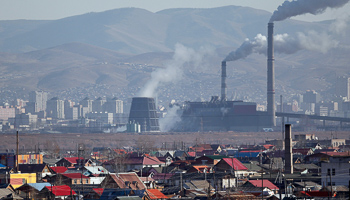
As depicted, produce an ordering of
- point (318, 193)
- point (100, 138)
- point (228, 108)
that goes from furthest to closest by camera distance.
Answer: point (228, 108)
point (100, 138)
point (318, 193)

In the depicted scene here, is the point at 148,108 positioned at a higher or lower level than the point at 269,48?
lower

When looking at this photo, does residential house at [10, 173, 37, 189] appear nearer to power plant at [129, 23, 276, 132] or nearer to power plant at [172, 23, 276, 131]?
power plant at [129, 23, 276, 132]

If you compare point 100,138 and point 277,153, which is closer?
point 277,153

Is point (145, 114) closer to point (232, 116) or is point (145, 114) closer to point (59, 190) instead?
point (232, 116)

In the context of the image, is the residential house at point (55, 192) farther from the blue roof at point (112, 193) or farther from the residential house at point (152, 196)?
the residential house at point (152, 196)

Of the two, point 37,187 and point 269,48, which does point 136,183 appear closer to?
point 37,187

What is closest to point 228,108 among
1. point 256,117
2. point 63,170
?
point 256,117

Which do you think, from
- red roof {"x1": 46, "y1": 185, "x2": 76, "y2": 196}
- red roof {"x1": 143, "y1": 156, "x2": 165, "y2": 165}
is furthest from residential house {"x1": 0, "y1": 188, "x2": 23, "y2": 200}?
red roof {"x1": 143, "y1": 156, "x2": 165, "y2": 165}
